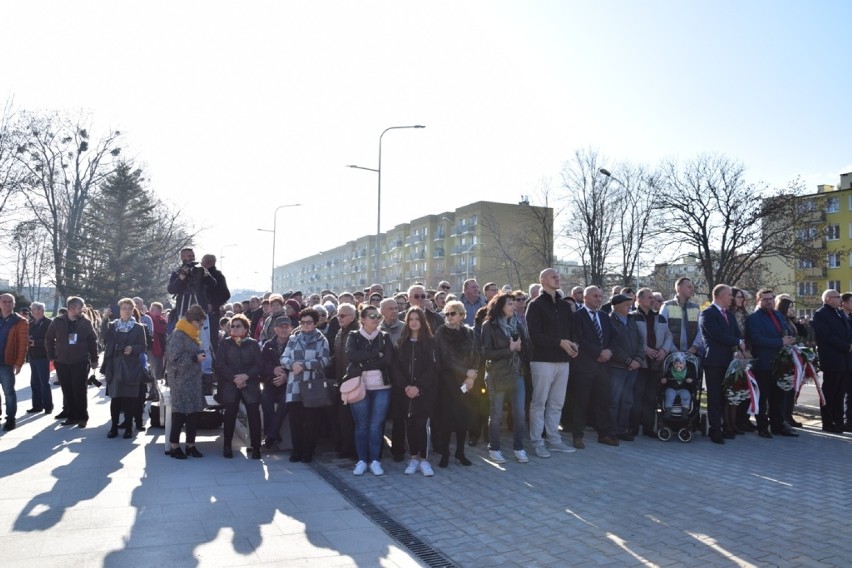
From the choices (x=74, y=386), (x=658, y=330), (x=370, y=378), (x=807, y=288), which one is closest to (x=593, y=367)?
(x=658, y=330)

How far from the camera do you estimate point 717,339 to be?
9.48 m

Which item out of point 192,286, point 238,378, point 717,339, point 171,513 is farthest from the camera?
point 192,286

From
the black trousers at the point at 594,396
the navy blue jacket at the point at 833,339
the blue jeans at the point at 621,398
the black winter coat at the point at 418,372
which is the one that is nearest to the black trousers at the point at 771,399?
the navy blue jacket at the point at 833,339

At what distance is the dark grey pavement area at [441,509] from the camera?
5.00 metres

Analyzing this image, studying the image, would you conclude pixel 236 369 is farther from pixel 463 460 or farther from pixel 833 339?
pixel 833 339

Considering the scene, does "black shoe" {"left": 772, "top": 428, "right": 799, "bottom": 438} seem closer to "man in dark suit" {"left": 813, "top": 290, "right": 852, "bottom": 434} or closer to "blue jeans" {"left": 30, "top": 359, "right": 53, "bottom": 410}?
"man in dark suit" {"left": 813, "top": 290, "right": 852, "bottom": 434}

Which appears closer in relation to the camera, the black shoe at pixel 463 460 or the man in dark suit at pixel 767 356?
the black shoe at pixel 463 460

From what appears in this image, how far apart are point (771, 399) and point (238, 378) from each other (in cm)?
827

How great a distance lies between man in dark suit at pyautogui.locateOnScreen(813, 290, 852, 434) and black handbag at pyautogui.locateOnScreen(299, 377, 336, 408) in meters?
8.31

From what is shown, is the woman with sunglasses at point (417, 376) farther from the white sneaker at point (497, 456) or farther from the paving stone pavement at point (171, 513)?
the paving stone pavement at point (171, 513)

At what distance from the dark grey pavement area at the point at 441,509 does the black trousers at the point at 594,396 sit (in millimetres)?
435

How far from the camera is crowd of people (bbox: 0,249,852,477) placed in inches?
311

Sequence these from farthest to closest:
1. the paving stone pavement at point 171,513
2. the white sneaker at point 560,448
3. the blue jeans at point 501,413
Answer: the white sneaker at point 560,448 < the blue jeans at point 501,413 < the paving stone pavement at point 171,513

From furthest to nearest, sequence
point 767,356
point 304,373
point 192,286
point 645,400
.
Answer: point 767,356 → point 645,400 → point 192,286 → point 304,373
